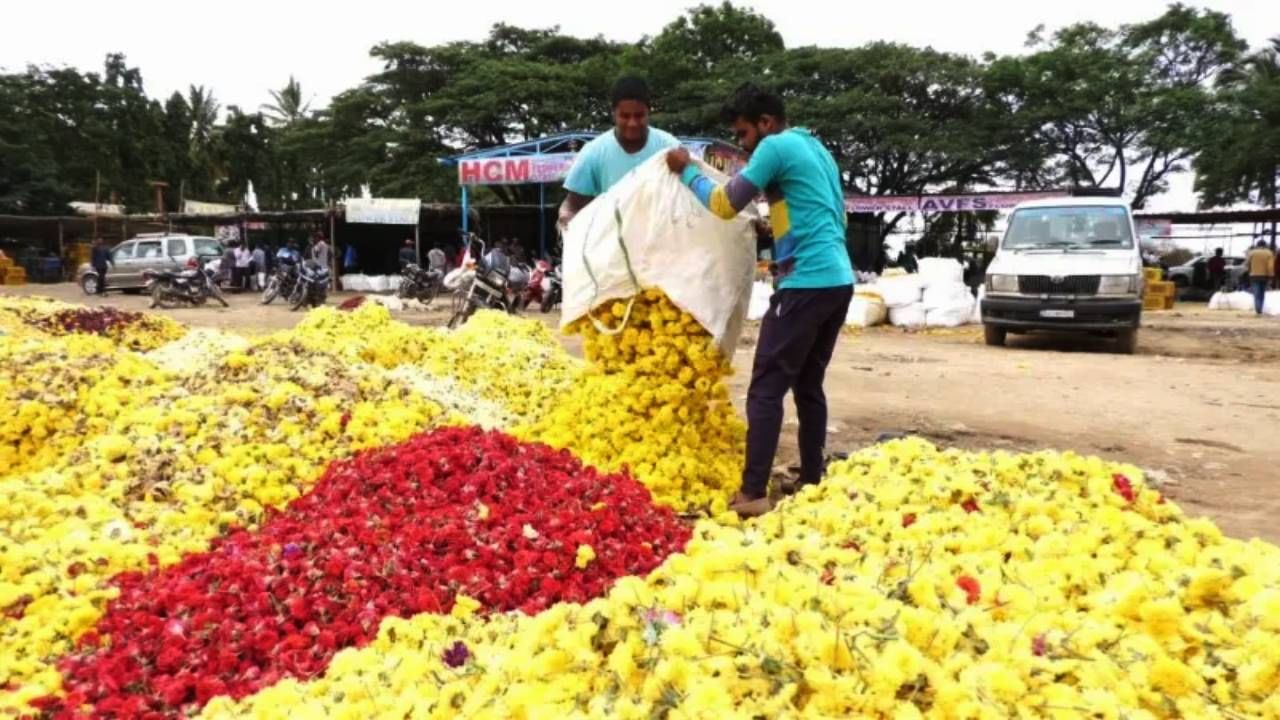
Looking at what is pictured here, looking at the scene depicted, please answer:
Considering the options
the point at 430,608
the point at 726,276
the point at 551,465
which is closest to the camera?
the point at 430,608

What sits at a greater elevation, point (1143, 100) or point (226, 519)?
point (1143, 100)

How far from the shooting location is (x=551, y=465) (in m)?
3.61

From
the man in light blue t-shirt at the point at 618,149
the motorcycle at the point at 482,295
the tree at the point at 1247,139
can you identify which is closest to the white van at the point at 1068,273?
the motorcycle at the point at 482,295

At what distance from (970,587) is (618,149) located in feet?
9.89

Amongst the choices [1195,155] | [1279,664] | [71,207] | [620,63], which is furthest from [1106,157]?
[71,207]

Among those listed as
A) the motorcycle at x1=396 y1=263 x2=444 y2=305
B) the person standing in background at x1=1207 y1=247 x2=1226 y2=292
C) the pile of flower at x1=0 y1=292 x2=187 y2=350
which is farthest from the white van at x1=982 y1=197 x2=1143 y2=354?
the person standing in background at x1=1207 y1=247 x2=1226 y2=292

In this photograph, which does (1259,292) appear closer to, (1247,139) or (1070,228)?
(1070,228)

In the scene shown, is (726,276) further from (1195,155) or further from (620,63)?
(1195,155)

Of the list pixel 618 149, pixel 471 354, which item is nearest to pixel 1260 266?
pixel 471 354

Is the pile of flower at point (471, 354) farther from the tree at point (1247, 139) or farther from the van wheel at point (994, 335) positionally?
the tree at point (1247, 139)

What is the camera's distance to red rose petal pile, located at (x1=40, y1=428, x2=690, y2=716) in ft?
7.98

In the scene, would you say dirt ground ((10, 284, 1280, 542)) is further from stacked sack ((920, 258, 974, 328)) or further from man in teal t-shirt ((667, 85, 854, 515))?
stacked sack ((920, 258, 974, 328))

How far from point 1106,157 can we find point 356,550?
31896 millimetres

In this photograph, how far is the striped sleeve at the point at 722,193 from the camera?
379 cm
